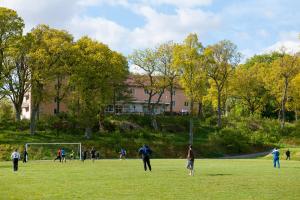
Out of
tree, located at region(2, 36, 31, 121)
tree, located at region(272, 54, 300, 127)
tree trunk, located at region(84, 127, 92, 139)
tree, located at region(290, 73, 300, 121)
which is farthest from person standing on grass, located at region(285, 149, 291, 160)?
tree, located at region(2, 36, 31, 121)

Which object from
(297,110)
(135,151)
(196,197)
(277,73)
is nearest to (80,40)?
(135,151)

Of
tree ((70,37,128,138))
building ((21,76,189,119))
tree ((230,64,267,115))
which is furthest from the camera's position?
tree ((230,64,267,115))

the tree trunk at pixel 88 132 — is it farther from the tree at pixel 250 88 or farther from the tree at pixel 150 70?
the tree at pixel 250 88

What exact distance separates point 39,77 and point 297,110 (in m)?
56.0

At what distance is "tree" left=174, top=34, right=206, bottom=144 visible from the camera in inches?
3378

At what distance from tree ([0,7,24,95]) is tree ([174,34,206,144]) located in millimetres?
31256

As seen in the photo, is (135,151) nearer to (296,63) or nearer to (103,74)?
(103,74)

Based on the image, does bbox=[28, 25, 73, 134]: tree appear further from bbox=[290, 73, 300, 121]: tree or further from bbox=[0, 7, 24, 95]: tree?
bbox=[290, 73, 300, 121]: tree

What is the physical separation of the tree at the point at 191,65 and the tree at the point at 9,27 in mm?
31256

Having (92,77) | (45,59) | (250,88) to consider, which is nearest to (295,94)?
(250,88)

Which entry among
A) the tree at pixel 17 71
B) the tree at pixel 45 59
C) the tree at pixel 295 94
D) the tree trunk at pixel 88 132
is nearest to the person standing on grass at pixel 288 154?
the tree at pixel 295 94

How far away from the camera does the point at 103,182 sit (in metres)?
25.4

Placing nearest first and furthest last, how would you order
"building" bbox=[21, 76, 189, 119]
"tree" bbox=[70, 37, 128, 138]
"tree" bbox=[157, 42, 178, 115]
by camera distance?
1. "tree" bbox=[70, 37, 128, 138]
2. "tree" bbox=[157, 42, 178, 115]
3. "building" bbox=[21, 76, 189, 119]

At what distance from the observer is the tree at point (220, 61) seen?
292ft
